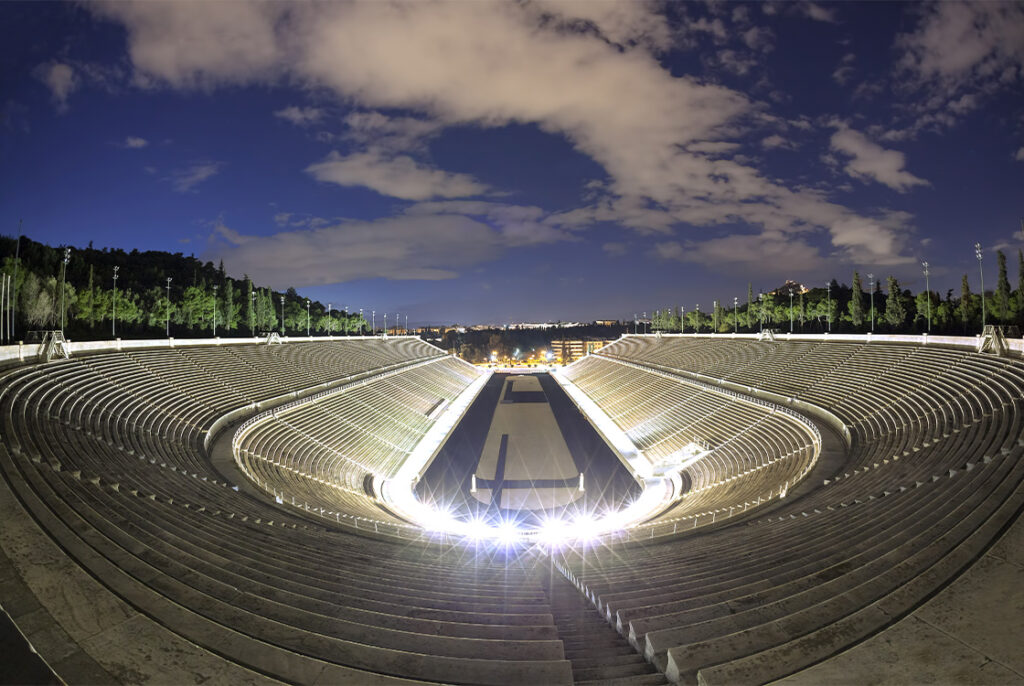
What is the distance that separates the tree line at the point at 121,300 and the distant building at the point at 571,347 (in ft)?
297

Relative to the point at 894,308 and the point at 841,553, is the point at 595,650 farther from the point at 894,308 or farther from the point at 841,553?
the point at 894,308

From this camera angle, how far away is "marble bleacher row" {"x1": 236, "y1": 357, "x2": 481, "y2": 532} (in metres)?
18.0

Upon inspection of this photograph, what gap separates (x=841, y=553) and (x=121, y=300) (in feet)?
189

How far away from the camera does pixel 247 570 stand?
307 inches

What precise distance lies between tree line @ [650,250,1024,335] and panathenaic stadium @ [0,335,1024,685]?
2036 cm

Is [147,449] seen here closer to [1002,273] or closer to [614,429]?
[614,429]

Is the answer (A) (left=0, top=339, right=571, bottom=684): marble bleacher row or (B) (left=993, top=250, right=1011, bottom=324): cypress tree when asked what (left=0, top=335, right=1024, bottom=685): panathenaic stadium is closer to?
(A) (left=0, top=339, right=571, bottom=684): marble bleacher row

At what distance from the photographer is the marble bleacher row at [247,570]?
535 cm

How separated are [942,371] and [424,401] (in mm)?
35204

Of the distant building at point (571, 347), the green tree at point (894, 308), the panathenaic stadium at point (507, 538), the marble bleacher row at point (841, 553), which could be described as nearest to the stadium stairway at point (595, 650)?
the panathenaic stadium at point (507, 538)

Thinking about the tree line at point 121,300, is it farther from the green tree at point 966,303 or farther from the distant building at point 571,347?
the distant building at point 571,347

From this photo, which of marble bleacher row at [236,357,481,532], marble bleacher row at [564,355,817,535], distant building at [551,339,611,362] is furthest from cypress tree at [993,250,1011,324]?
distant building at [551,339,611,362]

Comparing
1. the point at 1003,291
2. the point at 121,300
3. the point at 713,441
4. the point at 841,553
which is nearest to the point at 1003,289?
the point at 1003,291

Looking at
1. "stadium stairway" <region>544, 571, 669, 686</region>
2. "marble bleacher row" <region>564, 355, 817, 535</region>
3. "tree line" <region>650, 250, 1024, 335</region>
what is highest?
"tree line" <region>650, 250, 1024, 335</region>
